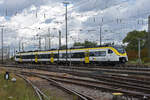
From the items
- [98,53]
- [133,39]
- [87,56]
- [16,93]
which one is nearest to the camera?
[16,93]

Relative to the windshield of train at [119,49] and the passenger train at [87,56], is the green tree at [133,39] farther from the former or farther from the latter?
the windshield of train at [119,49]

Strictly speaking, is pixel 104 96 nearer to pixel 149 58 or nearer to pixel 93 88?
pixel 93 88

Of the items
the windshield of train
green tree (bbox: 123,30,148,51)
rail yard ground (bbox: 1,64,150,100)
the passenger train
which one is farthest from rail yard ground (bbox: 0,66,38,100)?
green tree (bbox: 123,30,148,51)

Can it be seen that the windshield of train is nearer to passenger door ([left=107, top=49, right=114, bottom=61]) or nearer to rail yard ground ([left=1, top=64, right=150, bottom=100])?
passenger door ([left=107, top=49, right=114, bottom=61])

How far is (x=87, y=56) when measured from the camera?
33406 millimetres

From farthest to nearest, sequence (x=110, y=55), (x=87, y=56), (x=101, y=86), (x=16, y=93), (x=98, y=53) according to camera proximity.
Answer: (x=87, y=56) → (x=98, y=53) → (x=110, y=55) → (x=101, y=86) → (x=16, y=93)

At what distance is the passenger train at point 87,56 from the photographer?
29453mm

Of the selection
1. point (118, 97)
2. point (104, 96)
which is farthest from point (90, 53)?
point (118, 97)

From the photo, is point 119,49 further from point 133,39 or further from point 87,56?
point 133,39

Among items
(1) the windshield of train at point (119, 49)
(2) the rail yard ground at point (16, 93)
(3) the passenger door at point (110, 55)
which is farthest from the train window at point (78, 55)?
(2) the rail yard ground at point (16, 93)

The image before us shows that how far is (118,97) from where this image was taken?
8180mm

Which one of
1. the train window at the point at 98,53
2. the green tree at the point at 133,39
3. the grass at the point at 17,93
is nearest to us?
the grass at the point at 17,93

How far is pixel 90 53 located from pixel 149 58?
1138 centimetres

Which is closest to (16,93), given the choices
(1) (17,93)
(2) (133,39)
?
(1) (17,93)
